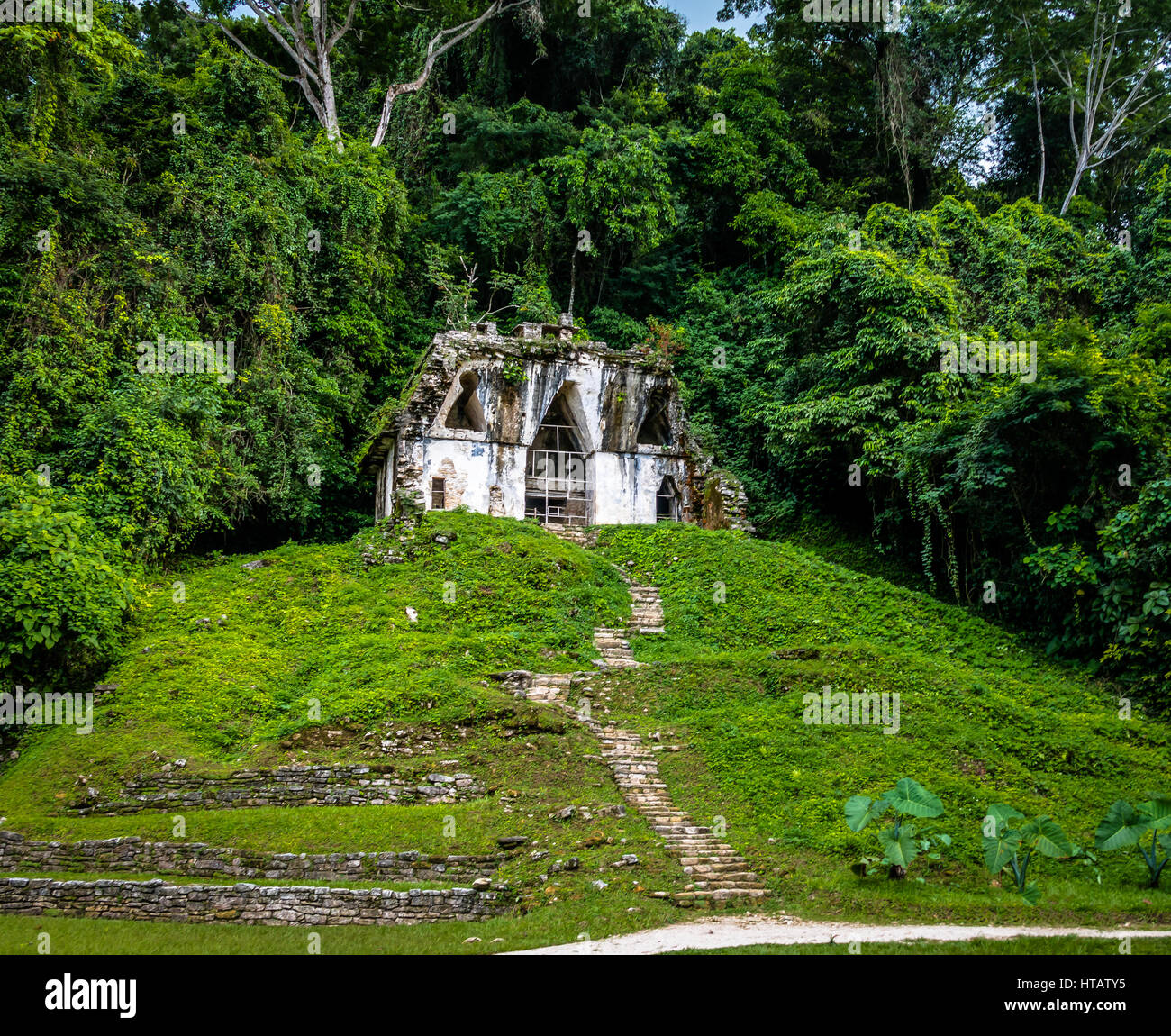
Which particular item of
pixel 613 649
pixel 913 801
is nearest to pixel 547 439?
pixel 613 649

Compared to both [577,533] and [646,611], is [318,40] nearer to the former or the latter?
[577,533]

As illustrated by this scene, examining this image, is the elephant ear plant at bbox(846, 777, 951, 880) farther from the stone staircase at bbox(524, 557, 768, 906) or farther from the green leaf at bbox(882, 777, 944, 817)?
the stone staircase at bbox(524, 557, 768, 906)

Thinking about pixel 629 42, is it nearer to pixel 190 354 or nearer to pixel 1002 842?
pixel 190 354

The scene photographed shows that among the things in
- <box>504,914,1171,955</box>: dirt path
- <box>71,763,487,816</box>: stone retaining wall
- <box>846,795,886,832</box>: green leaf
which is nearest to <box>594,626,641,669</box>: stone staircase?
<box>71,763,487,816</box>: stone retaining wall

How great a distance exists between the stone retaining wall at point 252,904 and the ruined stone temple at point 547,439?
50.6 feet

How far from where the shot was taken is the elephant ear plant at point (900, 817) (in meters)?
11.2

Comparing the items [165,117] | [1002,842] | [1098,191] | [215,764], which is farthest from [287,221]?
[1098,191]

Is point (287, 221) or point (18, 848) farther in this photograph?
point (287, 221)

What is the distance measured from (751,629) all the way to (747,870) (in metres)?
9.35

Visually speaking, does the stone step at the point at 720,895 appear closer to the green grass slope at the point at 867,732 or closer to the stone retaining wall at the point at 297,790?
the green grass slope at the point at 867,732

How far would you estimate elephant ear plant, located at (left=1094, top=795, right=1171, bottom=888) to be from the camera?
446 inches

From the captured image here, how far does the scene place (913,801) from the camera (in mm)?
11352

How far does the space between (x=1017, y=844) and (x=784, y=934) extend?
3791 mm

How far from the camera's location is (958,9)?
3538cm
